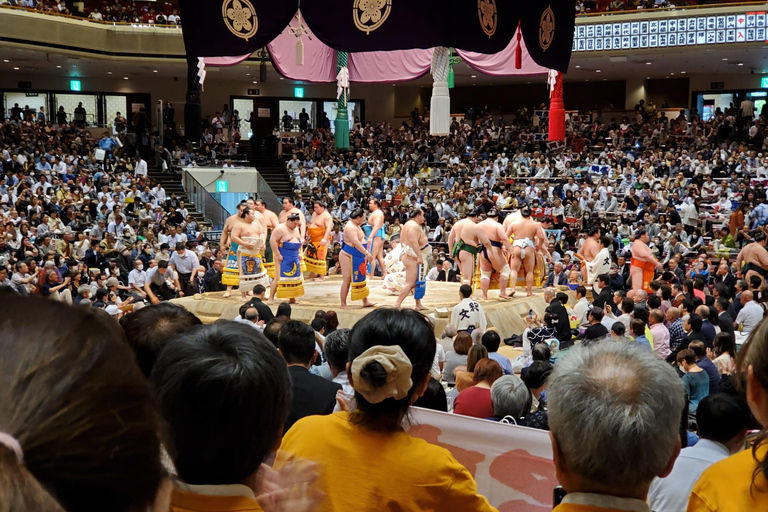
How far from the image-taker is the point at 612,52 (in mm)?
14180

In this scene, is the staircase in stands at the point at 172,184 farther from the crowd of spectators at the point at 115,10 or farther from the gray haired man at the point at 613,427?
the gray haired man at the point at 613,427

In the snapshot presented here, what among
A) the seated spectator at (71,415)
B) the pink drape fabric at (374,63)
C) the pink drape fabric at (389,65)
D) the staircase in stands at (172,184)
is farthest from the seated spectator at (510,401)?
the staircase in stands at (172,184)

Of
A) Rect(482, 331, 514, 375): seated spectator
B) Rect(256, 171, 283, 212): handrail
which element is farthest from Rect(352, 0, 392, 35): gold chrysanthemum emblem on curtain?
Rect(256, 171, 283, 212): handrail

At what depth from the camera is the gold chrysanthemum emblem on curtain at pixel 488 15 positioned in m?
5.34

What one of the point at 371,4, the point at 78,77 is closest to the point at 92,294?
the point at 371,4

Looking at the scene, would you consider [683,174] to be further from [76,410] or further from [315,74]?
[76,410]

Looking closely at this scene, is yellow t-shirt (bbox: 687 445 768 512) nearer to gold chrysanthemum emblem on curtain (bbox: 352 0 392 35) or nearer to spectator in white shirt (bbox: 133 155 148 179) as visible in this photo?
gold chrysanthemum emblem on curtain (bbox: 352 0 392 35)

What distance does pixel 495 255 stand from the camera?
7.45 metres

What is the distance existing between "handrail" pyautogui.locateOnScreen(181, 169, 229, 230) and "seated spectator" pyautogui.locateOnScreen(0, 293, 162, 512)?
12.7m

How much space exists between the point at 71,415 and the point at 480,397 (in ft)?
8.35

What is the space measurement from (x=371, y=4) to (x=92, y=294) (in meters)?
3.77

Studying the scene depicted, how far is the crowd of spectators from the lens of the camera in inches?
554

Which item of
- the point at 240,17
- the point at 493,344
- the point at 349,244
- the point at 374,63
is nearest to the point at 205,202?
the point at 374,63

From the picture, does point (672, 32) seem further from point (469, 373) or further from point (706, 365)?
point (469, 373)
